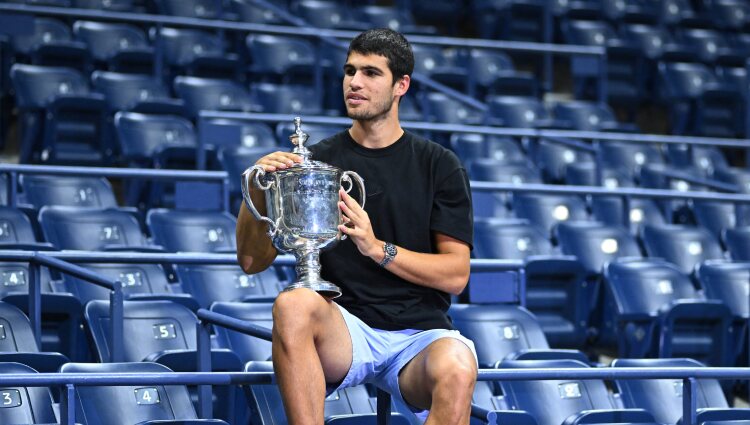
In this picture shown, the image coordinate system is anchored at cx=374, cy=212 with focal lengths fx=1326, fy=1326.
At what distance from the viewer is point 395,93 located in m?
3.43

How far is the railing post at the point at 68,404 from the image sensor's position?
3.26 m

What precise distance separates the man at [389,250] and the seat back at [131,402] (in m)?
0.87

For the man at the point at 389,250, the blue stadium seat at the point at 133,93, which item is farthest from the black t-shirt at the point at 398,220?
the blue stadium seat at the point at 133,93

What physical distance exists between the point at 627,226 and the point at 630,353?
46.1 inches

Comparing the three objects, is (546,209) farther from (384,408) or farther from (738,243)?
(384,408)

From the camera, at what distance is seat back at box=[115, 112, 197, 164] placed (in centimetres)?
746

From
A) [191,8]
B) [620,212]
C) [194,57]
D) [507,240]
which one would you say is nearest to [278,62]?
[194,57]

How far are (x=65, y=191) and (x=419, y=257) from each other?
365 centimetres

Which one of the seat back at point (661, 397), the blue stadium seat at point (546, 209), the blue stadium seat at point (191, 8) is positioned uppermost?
the blue stadium seat at point (191, 8)

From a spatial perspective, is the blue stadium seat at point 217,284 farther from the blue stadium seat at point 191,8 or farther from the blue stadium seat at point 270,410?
the blue stadium seat at point 191,8

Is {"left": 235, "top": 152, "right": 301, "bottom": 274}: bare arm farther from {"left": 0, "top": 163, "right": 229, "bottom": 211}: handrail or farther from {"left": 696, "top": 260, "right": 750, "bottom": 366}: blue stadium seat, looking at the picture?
{"left": 696, "top": 260, "right": 750, "bottom": 366}: blue stadium seat

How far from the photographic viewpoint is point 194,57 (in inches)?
350

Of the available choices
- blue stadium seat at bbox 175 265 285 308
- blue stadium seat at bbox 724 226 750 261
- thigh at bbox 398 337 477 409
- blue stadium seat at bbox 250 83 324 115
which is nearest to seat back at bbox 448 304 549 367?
blue stadium seat at bbox 175 265 285 308

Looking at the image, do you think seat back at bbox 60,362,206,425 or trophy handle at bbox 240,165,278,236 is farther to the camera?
seat back at bbox 60,362,206,425
